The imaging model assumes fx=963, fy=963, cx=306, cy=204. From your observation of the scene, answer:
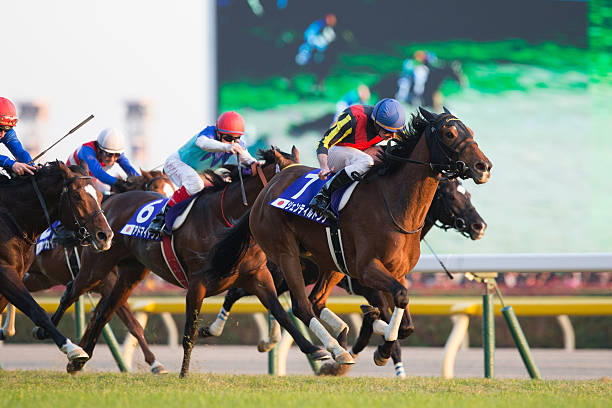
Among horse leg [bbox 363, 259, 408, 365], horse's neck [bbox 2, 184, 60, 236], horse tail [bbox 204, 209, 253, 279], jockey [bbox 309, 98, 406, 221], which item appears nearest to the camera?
horse leg [bbox 363, 259, 408, 365]

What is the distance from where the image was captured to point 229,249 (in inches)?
245

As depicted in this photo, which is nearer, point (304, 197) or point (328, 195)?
point (328, 195)

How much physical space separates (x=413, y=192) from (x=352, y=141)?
643 millimetres

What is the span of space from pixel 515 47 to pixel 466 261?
33.7 ft

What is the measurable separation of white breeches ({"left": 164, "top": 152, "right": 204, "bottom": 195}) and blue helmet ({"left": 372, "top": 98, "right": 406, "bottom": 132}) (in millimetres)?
1722

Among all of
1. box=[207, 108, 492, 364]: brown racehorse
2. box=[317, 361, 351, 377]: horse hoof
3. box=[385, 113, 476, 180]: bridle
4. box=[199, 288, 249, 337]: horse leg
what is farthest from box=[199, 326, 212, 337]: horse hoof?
box=[385, 113, 476, 180]: bridle

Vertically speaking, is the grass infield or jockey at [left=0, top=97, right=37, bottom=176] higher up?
jockey at [left=0, top=97, right=37, bottom=176]

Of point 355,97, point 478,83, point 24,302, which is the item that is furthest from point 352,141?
point 478,83

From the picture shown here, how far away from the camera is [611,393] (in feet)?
18.0

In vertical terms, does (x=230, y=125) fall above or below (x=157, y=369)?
above

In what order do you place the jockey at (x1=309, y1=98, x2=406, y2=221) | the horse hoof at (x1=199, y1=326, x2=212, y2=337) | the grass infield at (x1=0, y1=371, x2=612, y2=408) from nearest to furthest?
the grass infield at (x1=0, y1=371, x2=612, y2=408)
the jockey at (x1=309, y1=98, x2=406, y2=221)
the horse hoof at (x1=199, y1=326, x2=212, y2=337)

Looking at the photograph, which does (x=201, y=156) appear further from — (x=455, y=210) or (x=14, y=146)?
(x=455, y=210)

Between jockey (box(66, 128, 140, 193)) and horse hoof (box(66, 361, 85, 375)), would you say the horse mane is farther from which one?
jockey (box(66, 128, 140, 193))

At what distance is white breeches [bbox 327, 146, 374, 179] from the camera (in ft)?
18.6
